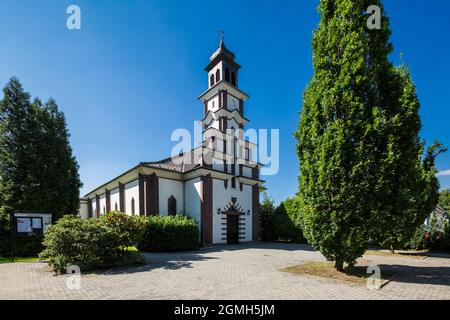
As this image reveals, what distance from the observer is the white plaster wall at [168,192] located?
21.0 meters

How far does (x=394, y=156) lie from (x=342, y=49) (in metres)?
4.59

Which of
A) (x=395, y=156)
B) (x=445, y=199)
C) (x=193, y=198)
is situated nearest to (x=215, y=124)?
(x=193, y=198)

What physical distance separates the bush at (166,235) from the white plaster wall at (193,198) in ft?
11.0

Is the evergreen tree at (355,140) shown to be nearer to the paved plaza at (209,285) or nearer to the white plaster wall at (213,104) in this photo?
the paved plaza at (209,285)

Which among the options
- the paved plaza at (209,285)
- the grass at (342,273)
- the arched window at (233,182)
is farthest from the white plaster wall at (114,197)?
the grass at (342,273)

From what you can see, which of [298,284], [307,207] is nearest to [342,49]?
[307,207]

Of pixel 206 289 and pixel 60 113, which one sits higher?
pixel 60 113

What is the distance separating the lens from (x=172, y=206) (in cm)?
2198

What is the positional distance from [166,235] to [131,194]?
7.56 m

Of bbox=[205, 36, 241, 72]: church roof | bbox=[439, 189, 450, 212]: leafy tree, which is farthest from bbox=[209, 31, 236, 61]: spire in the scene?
bbox=[439, 189, 450, 212]: leafy tree

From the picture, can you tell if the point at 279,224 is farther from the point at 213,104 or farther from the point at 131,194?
the point at 131,194

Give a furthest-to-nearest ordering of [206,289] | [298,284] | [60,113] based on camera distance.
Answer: [60,113] < [298,284] < [206,289]
